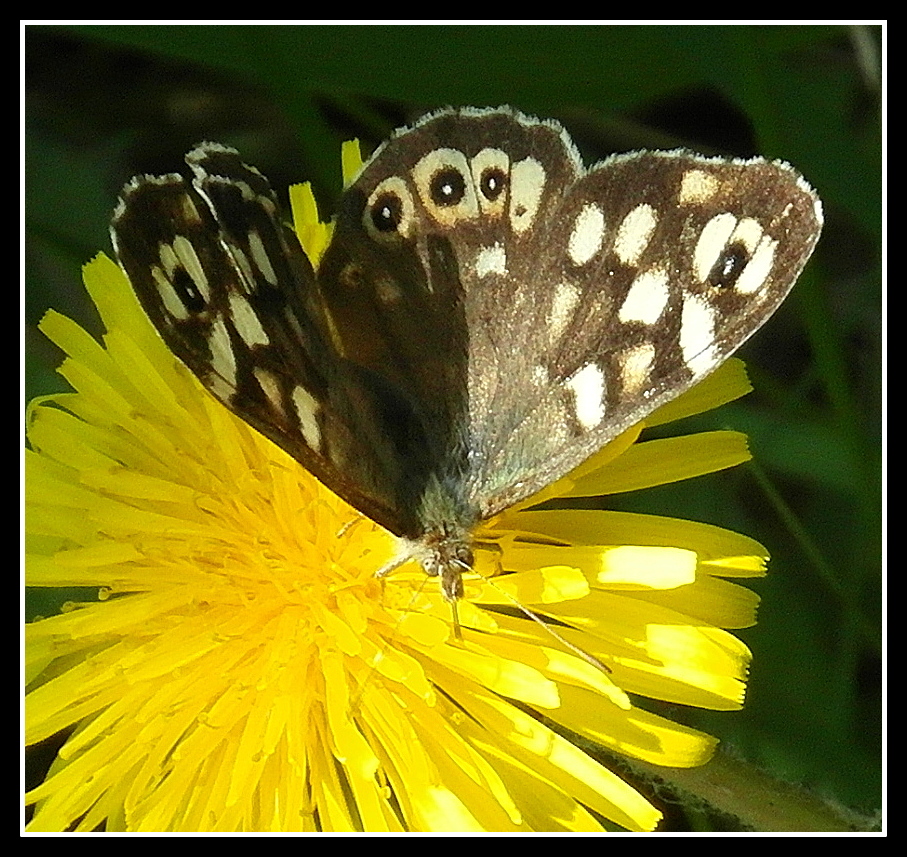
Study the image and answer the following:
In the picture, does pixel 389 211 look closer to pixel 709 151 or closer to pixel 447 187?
pixel 447 187

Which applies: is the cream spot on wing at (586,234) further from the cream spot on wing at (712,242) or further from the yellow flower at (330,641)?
the yellow flower at (330,641)

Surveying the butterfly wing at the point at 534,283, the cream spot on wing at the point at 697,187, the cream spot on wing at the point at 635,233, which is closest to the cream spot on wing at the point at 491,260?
the butterfly wing at the point at 534,283

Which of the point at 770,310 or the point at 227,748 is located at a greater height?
the point at 770,310

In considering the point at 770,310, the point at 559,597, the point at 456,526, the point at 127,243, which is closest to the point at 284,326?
the point at 127,243

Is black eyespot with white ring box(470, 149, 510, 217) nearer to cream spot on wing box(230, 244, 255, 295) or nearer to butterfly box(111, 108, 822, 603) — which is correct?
butterfly box(111, 108, 822, 603)

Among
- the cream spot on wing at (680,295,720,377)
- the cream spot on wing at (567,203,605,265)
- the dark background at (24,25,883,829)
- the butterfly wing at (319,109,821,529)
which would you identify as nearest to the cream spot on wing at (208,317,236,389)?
the butterfly wing at (319,109,821,529)

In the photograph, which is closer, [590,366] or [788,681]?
[590,366]

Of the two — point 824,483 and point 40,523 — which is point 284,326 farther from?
point 824,483
